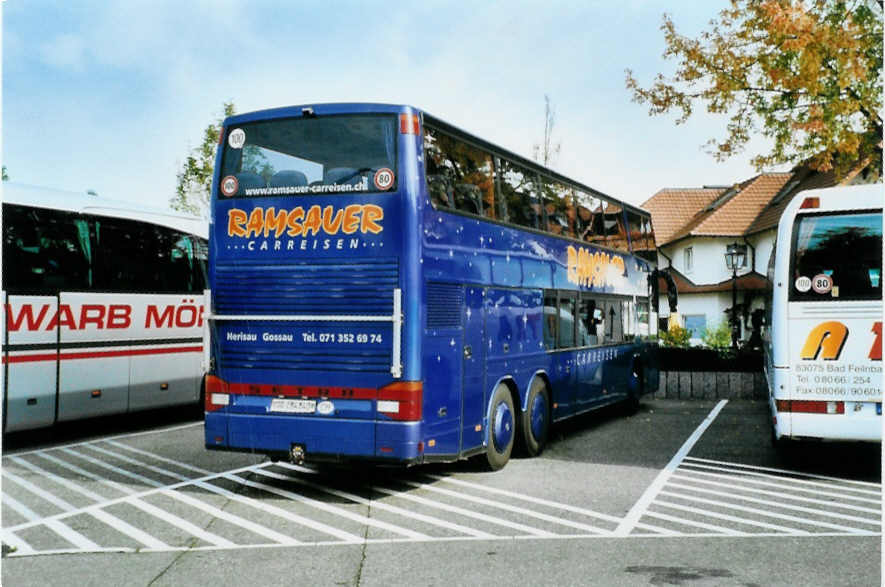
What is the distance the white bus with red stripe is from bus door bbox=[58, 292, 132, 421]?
0.01 meters

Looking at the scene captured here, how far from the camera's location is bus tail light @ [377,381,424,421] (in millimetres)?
8305

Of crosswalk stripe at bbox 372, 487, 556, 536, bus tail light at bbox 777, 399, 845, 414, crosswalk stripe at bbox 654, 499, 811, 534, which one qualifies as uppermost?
bus tail light at bbox 777, 399, 845, 414

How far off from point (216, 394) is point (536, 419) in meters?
4.33

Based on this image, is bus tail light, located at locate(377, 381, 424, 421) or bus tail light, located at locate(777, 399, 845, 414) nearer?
bus tail light, located at locate(377, 381, 424, 421)

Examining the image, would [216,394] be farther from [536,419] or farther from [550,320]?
[550,320]

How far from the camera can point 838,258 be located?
961 cm

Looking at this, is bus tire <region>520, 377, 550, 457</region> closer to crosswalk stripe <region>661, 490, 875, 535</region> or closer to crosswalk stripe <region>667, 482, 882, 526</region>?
crosswalk stripe <region>667, 482, 882, 526</region>

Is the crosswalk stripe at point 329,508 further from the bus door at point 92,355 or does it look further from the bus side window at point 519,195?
the bus side window at point 519,195

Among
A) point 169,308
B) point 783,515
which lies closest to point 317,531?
point 783,515

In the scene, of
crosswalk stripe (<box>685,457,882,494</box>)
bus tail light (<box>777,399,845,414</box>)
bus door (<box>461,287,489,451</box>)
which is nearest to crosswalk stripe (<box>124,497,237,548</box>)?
bus door (<box>461,287,489,451</box>)

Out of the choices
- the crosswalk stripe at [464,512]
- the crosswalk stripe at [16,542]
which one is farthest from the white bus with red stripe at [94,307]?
the crosswalk stripe at [464,512]

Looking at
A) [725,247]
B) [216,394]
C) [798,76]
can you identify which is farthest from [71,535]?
[725,247]

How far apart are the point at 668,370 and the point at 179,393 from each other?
12886 millimetres

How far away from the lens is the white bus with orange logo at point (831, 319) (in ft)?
A: 31.0
